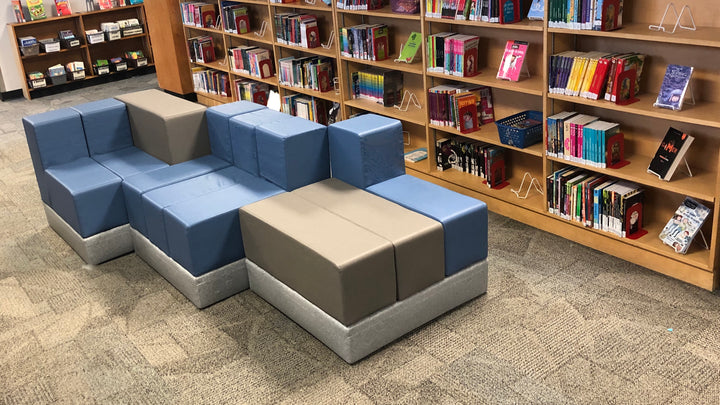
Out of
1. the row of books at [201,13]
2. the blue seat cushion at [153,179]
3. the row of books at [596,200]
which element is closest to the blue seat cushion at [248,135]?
the blue seat cushion at [153,179]

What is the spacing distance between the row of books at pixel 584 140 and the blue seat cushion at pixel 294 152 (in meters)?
1.41

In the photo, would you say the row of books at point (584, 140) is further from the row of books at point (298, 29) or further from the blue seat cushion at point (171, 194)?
the row of books at point (298, 29)

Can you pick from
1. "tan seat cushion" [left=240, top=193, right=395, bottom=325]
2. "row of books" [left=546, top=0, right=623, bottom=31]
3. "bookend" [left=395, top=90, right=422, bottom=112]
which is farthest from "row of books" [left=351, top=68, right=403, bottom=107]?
"tan seat cushion" [left=240, top=193, right=395, bottom=325]

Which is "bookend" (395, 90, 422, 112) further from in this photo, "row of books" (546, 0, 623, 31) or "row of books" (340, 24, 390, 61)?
"row of books" (546, 0, 623, 31)

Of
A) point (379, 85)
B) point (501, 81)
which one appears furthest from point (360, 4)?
point (501, 81)

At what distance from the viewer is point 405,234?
3.32 meters

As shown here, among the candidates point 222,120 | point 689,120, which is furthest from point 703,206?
point 222,120

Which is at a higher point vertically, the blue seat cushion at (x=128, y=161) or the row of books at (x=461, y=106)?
the row of books at (x=461, y=106)

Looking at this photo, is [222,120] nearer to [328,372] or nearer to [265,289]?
[265,289]

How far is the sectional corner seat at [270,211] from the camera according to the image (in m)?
3.31

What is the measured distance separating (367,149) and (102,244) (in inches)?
74.4

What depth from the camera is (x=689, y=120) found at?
11.4 ft

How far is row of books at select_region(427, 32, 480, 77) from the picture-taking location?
183 inches

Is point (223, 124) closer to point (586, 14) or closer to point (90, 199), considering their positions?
point (90, 199)
